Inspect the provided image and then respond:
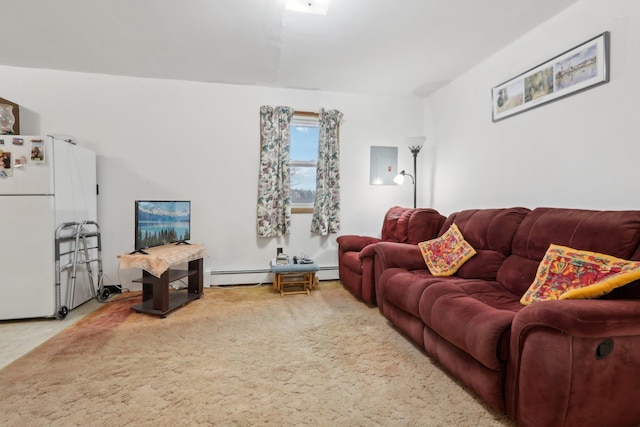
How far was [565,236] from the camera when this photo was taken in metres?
1.86

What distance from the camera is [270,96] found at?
3918 mm

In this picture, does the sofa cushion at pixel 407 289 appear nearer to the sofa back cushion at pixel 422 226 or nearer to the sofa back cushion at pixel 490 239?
the sofa back cushion at pixel 490 239

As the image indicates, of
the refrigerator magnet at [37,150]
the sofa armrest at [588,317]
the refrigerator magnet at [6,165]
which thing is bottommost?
the sofa armrest at [588,317]

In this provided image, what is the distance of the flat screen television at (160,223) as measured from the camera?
2891mm

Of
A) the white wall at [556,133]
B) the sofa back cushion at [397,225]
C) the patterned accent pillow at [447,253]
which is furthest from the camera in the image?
the sofa back cushion at [397,225]

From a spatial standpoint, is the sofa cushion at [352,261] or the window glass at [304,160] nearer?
the sofa cushion at [352,261]

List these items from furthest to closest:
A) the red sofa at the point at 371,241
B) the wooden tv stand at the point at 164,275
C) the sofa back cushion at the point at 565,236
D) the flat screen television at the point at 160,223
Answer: the red sofa at the point at 371,241 < the flat screen television at the point at 160,223 < the wooden tv stand at the point at 164,275 < the sofa back cushion at the point at 565,236

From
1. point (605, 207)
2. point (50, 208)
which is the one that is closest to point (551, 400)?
point (605, 207)

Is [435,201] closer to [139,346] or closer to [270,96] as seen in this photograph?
[270,96]

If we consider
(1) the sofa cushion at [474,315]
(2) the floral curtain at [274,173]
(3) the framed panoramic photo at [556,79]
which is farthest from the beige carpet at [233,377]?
(3) the framed panoramic photo at [556,79]

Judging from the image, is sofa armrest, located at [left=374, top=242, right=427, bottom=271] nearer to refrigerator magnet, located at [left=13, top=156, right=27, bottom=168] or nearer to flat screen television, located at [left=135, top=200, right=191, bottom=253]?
flat screen television, located at [left=135, top=200, right=191, bottom=253]

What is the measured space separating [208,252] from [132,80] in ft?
7.40

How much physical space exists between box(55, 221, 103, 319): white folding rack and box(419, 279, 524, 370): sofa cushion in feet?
10.2

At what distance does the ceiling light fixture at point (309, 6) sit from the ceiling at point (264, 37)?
5cm
